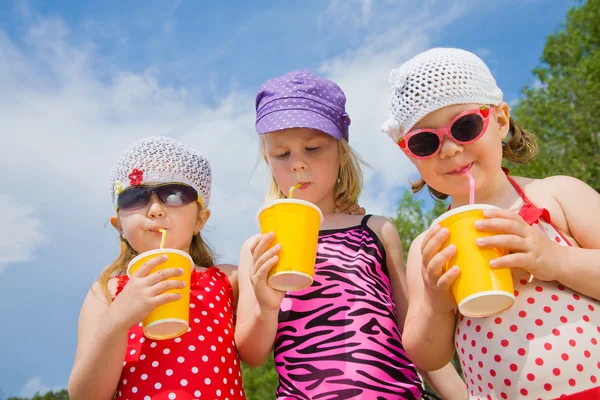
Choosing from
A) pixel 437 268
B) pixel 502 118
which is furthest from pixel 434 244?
pixel 502 118

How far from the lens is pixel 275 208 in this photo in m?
2.84

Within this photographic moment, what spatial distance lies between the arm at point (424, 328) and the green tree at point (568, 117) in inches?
712

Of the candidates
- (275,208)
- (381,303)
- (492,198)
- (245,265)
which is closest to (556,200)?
(492,198)

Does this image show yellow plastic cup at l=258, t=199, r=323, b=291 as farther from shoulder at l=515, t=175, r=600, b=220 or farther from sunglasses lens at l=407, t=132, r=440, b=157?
shoulder at l=515, t=175, r=600, b=220

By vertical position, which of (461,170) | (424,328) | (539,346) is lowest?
(539,346)

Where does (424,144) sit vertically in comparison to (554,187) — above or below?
above

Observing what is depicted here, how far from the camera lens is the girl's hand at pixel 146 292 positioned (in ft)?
9.18

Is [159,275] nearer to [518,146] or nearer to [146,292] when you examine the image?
[146,292]

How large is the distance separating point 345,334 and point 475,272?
1149mm

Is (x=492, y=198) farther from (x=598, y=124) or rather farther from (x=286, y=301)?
(x=598, y=124)

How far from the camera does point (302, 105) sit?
146 inches

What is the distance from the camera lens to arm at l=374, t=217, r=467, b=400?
11.3ft

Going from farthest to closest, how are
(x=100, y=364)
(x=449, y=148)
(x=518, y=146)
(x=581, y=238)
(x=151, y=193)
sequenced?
(x=151, y=193) → (x=518, y=146) → (x=100, y=364) → (x=449, y=148) → (x=581, y=238)

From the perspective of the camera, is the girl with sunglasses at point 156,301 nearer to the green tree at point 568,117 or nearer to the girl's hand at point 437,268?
the girl's hand at point 437,268
